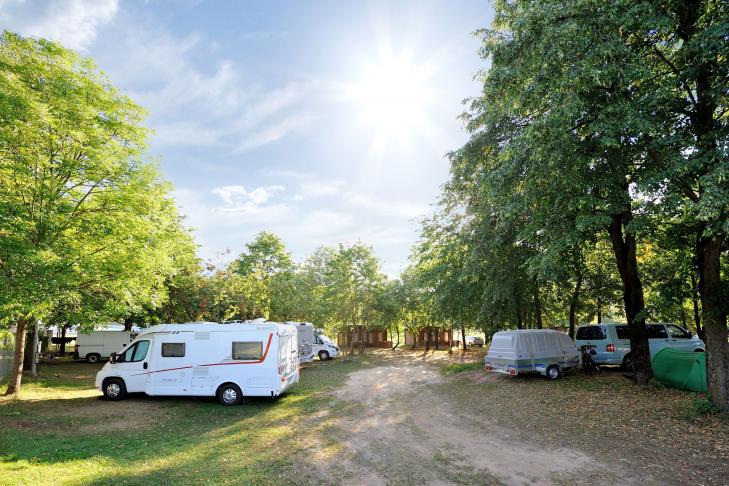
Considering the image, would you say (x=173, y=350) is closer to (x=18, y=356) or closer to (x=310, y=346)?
(x=18, y=356)

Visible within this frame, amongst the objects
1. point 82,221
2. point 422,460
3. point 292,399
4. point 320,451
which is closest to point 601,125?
point 422,460

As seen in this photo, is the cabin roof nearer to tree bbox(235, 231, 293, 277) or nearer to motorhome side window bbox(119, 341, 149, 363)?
motorhome side window bbox(119, 341, 149, 363)

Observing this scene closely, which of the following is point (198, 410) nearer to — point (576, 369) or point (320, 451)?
point (320, 451)

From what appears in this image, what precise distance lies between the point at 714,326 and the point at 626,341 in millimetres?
8548

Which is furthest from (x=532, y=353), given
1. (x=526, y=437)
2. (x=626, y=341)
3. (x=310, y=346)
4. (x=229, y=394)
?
(x=310, y=346)

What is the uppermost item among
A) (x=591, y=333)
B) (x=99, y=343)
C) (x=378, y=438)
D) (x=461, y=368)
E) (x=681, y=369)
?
(x=591, y=333)

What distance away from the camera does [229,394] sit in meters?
12.9

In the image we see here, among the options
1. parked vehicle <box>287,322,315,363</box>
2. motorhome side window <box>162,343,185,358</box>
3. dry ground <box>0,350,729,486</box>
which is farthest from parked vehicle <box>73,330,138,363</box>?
motorhome side window <box>162,343,185,358</box>

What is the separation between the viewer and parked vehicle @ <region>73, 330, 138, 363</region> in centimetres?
2742

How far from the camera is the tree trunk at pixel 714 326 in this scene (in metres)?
9.53

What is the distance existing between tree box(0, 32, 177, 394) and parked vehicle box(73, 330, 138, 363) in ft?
47.9

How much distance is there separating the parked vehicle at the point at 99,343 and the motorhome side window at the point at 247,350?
19.1 m

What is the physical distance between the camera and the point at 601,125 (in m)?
8.45

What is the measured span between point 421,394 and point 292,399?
4.90 m
